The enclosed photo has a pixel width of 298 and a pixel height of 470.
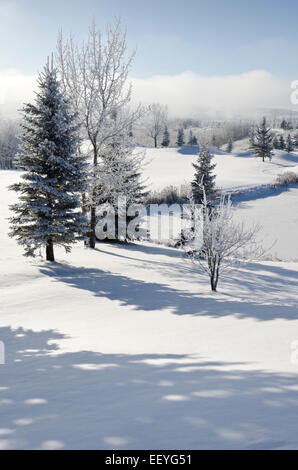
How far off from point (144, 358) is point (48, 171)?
951 cm

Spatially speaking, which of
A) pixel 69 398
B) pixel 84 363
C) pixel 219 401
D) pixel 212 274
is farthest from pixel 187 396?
pixel 212 274

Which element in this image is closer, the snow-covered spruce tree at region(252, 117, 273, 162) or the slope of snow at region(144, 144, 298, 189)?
the slope of snow at region(144, 144, 298, 189)

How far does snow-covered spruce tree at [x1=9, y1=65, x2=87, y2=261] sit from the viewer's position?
38.2 ft

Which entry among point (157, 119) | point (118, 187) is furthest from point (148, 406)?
point (157, 119)

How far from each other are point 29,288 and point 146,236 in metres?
12.3

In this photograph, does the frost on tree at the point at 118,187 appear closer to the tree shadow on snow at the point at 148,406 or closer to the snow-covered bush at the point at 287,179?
the tree shadow on snow at the point at 148,406

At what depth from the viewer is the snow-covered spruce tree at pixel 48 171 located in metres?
11.6

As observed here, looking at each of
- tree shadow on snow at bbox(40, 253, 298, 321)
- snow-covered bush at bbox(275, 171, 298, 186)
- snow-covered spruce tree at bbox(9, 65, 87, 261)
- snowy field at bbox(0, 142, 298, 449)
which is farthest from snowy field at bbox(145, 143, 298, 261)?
snowy field at bbox(0, 142, 298, 449)

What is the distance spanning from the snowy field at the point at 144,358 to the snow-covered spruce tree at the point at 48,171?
1.44 m

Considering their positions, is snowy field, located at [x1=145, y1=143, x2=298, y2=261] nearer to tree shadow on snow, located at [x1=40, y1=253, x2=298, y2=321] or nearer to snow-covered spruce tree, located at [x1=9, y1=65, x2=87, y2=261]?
tree shadow on snow, located at [x1=40, y1=253, x2=298, y2=321]

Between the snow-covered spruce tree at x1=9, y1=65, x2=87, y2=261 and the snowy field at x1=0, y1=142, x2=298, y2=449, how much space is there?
144cm

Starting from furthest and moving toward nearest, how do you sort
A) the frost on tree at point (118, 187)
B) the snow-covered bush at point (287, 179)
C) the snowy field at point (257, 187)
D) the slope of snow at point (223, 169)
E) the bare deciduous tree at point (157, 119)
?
the bare deciduous tree at point (157, 119)
the snow-covered bush at point (287, 179)
the slope of snow at point (223, 169)
the snowy field at point (257, 187)
the frost on tree at point (118, 187)

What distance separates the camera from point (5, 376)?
4113 mm

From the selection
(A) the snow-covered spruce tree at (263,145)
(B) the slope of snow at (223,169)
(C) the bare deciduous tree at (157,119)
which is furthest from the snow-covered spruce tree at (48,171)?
(C) the bare deciduous tree at (157,119)
